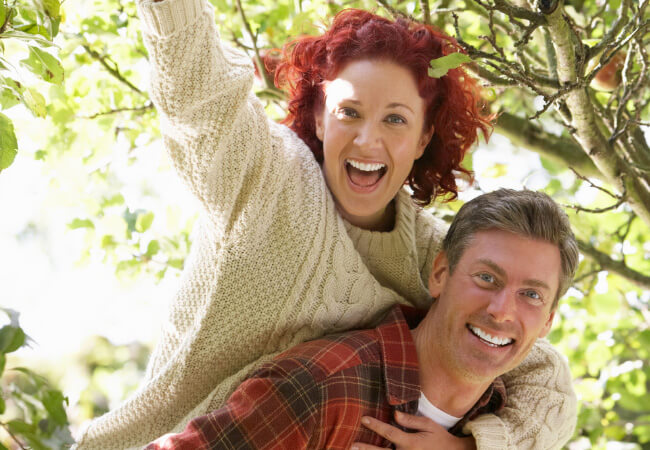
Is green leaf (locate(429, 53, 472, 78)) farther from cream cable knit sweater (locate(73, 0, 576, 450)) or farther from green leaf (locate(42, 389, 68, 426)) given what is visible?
green leaf (locate(42, 389, 68, 426))

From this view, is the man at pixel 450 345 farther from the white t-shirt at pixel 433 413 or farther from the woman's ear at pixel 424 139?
the woman's ear at pixel 424 139

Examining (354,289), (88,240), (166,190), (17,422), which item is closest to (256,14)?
(166,190)

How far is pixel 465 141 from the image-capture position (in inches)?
88.0

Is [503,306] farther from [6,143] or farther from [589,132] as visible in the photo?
[6,143]

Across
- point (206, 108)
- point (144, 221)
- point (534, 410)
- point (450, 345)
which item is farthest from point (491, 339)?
point (144, 221)

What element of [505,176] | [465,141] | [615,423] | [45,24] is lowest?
[615,423]

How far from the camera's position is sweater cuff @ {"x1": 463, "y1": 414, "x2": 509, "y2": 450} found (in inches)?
76.7

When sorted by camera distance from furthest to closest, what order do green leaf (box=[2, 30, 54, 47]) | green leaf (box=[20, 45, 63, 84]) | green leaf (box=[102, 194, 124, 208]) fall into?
green leaf (box=[102, 194, 124, 208]) → green leaf (box=[20, 45, 63, 84]) → green leaf (box=[2, 30, 54, 47])

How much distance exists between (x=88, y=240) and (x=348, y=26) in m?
1.38

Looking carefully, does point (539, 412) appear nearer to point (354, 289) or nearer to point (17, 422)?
point (354, 289)

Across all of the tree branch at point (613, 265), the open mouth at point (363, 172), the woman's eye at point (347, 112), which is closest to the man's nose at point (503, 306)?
the open mouth at point (363, 172)

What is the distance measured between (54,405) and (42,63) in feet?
2.10

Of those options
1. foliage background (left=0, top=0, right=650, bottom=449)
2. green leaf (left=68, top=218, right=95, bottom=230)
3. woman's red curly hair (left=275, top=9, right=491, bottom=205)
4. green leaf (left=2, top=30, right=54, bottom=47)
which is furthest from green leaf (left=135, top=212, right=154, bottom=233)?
green leaf (left=2, top=30, right=54, bottom=47)

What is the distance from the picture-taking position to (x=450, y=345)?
1933 millimetres
